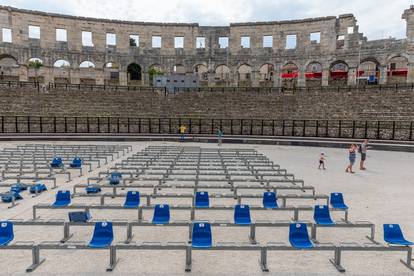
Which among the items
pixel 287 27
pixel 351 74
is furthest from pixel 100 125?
pixel 351 74

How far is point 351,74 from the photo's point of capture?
41250mm

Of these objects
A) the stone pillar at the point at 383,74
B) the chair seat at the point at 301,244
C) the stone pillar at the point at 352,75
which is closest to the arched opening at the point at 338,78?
the stone pillar at the point at 352,75

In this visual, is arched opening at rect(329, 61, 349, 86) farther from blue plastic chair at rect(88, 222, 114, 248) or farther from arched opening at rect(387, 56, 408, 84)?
blue plastic chair at rect(88, 222, 114, 248)

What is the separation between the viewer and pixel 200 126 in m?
35.6

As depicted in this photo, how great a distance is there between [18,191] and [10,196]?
3.43ft

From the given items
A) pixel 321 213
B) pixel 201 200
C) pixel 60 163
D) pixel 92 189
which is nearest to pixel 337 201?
pixel 321 213

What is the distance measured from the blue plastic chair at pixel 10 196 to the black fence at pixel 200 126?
2407 centimetres

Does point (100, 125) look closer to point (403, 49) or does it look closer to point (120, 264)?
point (120, 264)

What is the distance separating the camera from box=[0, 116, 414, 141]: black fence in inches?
1248

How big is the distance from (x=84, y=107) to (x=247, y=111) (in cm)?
2096

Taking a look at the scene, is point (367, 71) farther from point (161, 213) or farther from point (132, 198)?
point (161, 213)

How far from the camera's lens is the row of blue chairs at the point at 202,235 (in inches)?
260

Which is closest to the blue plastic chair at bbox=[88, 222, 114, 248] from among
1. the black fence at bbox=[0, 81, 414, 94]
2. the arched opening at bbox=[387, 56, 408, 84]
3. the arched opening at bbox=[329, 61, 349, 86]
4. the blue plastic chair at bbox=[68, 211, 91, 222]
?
the blue plastic chair at bbox=[68, 211, 91, 222]

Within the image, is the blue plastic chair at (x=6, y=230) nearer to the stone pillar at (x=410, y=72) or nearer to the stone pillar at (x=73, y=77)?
the stone pillar at (x=73, y=77)
